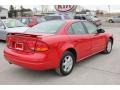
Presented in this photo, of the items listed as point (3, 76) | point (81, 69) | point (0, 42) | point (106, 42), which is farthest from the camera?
point (0, 42)

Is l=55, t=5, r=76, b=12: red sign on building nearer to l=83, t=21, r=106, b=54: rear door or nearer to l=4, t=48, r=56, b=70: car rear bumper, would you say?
l=83, t=21, r=106, b=54: rear door

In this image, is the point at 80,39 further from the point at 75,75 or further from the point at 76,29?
the point at 75,75

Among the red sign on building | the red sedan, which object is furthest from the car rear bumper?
the red sign on building

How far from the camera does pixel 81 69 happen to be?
17.7 ft

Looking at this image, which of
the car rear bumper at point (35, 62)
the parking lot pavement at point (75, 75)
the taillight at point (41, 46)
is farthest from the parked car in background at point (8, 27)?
the taillight at point (41, 46)

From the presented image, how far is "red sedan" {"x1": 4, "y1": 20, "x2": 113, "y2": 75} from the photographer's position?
4.34m

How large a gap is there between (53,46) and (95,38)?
2161 millimetres

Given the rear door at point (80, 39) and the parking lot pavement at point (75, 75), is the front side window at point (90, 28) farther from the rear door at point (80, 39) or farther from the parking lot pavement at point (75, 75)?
the parking lot pavement at point (75, 75)

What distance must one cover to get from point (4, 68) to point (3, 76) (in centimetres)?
69

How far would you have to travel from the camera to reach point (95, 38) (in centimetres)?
615

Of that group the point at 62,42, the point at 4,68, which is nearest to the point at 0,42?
the point at 4,68

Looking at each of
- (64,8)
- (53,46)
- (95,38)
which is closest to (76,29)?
(95,38)

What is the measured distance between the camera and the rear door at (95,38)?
6031 mm

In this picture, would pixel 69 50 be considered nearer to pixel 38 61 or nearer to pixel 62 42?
pixel 62 42
